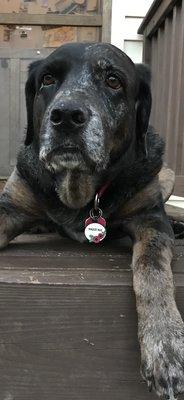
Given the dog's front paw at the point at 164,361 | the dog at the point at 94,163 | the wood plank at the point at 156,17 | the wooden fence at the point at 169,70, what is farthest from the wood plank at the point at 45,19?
the dog's front paw at the point at 164,361

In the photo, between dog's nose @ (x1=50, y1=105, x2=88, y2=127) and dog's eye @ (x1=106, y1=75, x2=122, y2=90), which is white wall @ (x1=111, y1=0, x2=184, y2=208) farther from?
dog's nose @ (x1=50, y1=105, x2=88, y2=127)

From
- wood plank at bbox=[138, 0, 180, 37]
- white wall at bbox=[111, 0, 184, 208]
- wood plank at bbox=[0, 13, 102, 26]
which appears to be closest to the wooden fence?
wood plank at bbox=[138, 0, 180, 37]

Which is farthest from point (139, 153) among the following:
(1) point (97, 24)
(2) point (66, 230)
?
(1) point (97, 24)

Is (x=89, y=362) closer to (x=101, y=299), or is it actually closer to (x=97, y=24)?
(x=101, y=299)

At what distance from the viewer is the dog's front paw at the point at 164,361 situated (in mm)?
1714

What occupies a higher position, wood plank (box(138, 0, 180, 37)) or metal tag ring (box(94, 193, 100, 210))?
wood plank (box(138, 0, 180, 37))

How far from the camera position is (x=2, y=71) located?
23.0ft

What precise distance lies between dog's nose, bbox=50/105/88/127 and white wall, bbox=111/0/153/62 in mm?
4316

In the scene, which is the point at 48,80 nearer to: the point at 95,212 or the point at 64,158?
the point at 64,158

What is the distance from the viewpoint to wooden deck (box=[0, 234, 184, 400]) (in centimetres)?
196

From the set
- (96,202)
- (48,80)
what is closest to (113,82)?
(48,80)

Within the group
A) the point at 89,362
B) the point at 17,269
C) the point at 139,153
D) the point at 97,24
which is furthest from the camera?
the point at 97,24

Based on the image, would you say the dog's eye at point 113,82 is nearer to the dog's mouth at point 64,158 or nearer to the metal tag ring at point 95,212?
the dog's mouth at point 64,158

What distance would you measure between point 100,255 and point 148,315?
61cm
